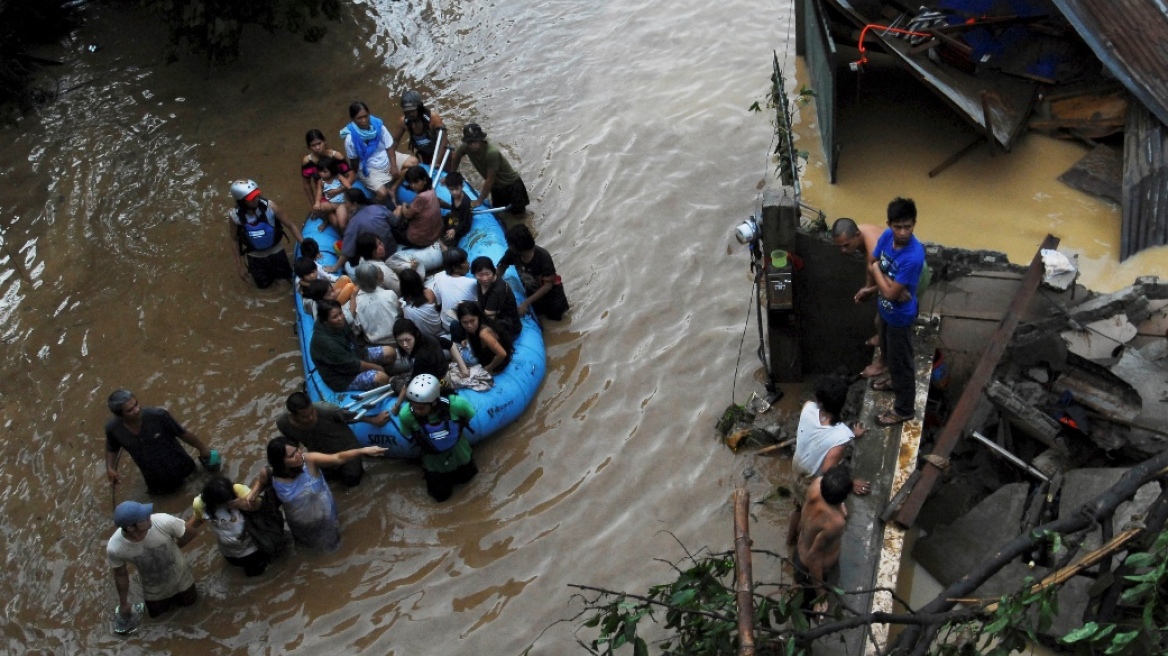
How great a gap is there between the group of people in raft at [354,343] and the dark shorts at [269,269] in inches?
0.5

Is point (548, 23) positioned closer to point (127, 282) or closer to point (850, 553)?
point (127, 282)

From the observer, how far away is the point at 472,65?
1277 centimetres

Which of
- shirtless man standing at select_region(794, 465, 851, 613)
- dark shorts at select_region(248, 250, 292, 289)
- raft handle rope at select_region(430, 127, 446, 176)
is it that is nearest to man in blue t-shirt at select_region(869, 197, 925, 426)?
shirtless man standing at select_region(794, 465, 851, 613)

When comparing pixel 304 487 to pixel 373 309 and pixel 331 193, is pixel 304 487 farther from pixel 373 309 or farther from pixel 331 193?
pixel 331 193

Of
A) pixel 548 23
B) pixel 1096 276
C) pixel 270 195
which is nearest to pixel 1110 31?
pixel 1096 276

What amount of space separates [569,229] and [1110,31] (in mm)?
5219

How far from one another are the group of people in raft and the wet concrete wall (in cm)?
222

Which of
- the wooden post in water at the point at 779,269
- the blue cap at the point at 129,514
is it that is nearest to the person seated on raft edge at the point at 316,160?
the blue cap at the point at 129,514

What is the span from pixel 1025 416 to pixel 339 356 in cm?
494

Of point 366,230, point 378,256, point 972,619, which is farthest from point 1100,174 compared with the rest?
point 366,230

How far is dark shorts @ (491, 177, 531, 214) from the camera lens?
984 centimetres

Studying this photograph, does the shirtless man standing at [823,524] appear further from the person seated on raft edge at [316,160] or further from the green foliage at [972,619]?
the person seated on raft edge at [316,160]

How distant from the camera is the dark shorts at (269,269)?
9430mm

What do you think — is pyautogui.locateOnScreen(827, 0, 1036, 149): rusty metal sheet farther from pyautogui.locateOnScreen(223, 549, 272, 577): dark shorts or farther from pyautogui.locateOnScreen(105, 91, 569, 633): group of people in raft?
pyautogui.locateOnScreen(223, 549, 272, 577): dark shorts
